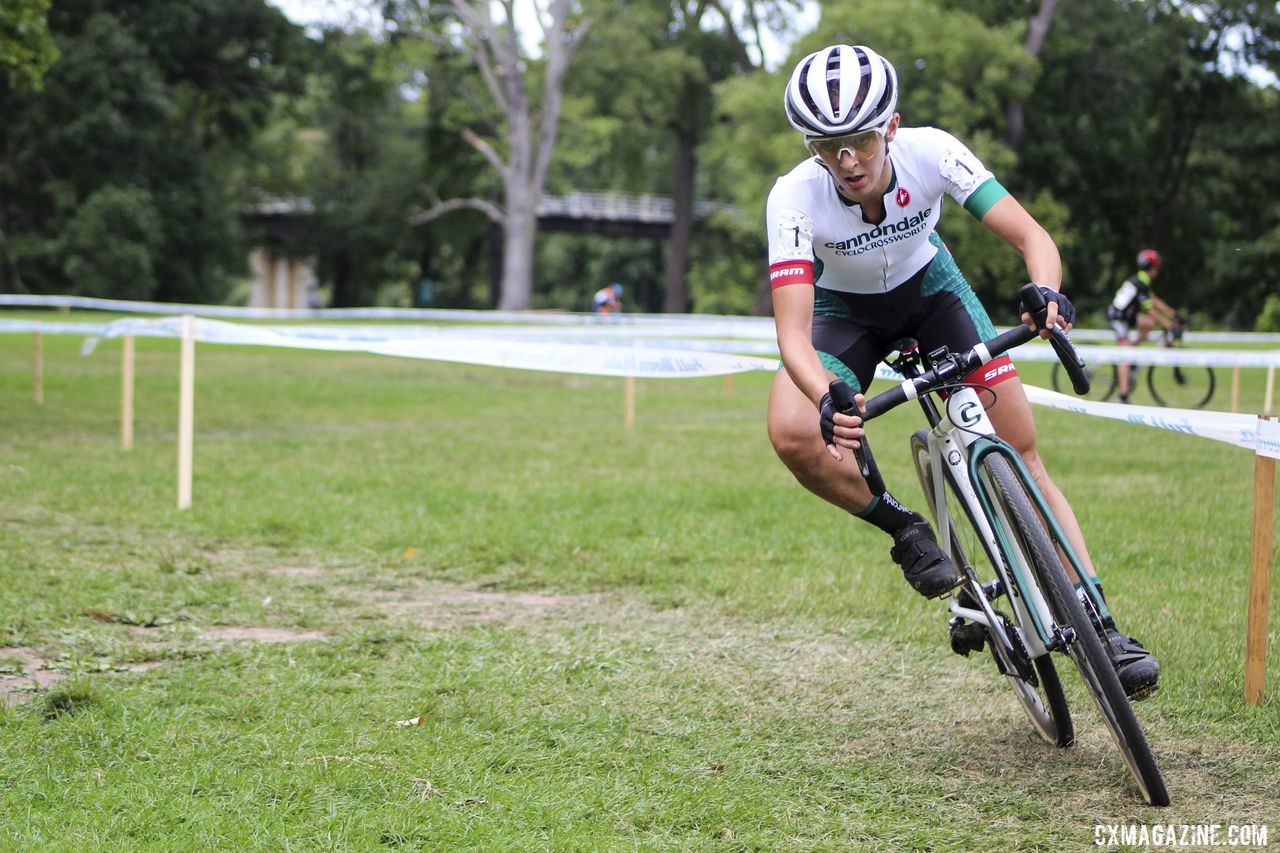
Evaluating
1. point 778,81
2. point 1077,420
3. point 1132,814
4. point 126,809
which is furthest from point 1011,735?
point 778,81

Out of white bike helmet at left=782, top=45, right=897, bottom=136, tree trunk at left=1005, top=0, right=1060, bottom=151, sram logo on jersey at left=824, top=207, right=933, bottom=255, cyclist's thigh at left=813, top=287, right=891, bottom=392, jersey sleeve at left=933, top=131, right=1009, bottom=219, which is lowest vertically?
cyclist's thigh at left=813, top=287, right=891, bottom=392

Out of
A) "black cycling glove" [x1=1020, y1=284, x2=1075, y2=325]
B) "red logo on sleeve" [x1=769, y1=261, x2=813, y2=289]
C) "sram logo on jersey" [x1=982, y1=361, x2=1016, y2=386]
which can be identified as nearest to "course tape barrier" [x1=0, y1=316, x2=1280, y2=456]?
"sram logo on jersey" [x1=982, y1=361, x2=1016, y2=386]

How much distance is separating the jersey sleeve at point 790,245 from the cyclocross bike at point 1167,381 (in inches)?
595

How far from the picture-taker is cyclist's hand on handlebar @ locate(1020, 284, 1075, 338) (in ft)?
12.5

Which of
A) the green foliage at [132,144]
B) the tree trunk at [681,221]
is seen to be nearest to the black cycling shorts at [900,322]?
the green foliage at [132,144]

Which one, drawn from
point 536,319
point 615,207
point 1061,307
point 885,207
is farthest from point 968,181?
point 615,207

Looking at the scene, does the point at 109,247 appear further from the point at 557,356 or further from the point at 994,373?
the point at 994,373

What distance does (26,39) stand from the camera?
1455 cm

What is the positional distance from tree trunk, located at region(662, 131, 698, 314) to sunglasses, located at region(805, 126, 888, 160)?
51977 millimetres

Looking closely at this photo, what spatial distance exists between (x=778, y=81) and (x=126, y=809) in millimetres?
42965

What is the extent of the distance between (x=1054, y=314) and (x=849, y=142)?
0.85 meters

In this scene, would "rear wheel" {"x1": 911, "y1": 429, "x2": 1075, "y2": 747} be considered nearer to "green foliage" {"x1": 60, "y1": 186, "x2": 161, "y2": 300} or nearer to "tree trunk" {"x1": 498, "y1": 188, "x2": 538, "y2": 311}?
"tree trunk" {"x1": 498, "y1": 188, "x2": 538, "y2": 311}

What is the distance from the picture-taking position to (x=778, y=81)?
4447cm

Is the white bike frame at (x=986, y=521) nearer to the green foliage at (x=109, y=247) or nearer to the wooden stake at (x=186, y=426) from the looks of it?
the wooden stake at (x=186, y=426)
